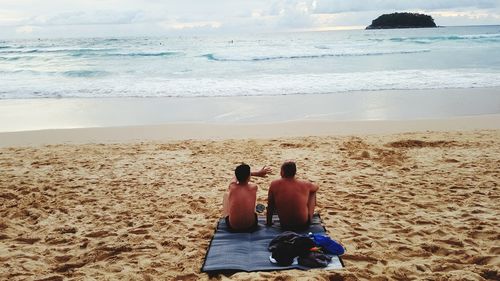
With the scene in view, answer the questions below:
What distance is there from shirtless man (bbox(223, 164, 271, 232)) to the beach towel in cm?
10

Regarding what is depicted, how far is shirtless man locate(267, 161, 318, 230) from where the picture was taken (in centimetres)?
459

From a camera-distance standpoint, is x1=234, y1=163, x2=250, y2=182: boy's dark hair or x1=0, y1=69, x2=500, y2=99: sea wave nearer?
x1=234, y1=163, x2=250, y2=182: boy's dark hair

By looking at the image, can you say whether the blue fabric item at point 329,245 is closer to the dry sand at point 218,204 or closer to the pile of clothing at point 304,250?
the pile of clothing at point 304,250

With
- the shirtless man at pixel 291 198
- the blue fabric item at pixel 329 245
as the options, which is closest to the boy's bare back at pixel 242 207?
the shirtless man at pixel 291 198

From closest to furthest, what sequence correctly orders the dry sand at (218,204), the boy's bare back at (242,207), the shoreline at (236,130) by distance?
1. the dry sand at (218,204)
2. the boy's bare back at (242,207)
3. the shoreline at (236,130)

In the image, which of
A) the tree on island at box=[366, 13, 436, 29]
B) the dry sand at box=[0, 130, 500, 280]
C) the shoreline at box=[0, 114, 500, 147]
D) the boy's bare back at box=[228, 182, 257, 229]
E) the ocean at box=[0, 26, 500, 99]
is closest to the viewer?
the dry sand at box=[0, 130, 500, 280]

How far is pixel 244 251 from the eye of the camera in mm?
4113

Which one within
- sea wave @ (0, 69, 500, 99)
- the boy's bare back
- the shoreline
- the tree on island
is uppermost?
the tree on island

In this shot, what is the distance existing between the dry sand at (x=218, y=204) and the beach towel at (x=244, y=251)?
11cm

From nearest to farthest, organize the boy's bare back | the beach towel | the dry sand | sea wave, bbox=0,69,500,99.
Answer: the beach towel
the dry sand
the boy's bare back
sea wave, bbox=0,69,500,99

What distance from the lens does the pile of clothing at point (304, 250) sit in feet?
12.5

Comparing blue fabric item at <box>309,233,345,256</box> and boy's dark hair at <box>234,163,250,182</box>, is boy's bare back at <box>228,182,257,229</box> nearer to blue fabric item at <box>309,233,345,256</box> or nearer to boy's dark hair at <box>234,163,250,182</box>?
boy's dark hair at <box>234,163,250,182</box>

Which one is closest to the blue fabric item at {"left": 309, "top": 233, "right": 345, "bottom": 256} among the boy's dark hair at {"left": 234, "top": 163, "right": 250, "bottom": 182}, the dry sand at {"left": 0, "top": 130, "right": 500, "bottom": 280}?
the dry sand at {"left": 0, "top": 130, "right": 500, "bottom": 280}

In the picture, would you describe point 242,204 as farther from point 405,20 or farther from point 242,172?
point 405,20
